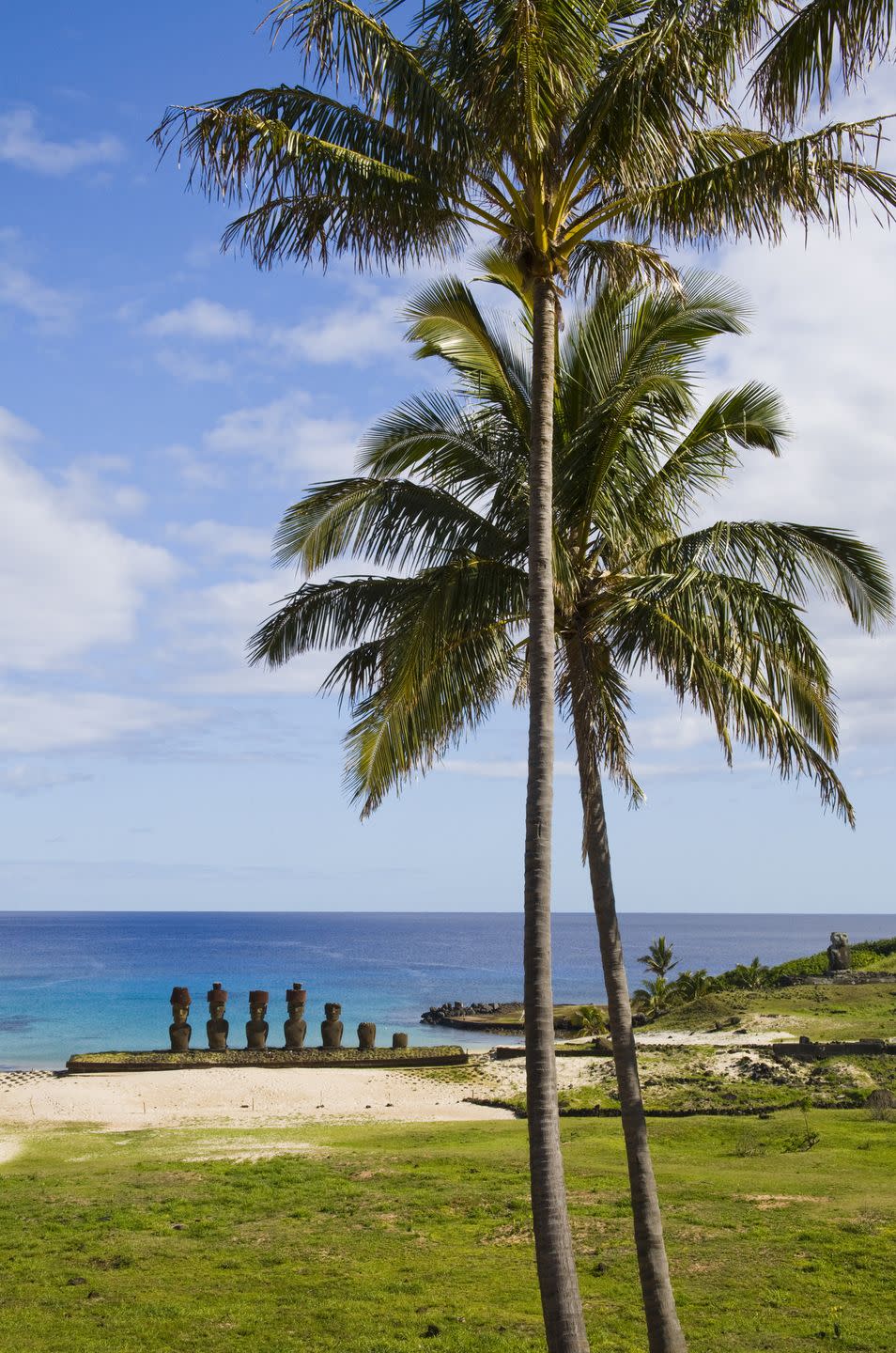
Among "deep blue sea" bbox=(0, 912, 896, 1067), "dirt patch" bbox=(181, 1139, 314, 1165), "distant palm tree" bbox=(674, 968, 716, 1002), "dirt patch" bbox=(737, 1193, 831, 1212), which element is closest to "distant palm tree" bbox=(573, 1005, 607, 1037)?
"distant palm tree" bbox=(674, 968, 716, 1002)

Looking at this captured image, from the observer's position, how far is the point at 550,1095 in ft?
23.5

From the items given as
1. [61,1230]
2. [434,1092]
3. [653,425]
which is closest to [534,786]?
[653,425]

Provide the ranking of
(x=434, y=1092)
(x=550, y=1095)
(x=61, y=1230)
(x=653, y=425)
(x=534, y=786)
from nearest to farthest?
(x=550, y=1095), (x=534, y=786), (x=653, y=425), (x=61, y=1230), (x=434, y=1092)

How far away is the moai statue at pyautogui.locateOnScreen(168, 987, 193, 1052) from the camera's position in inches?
1091

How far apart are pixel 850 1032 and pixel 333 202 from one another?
23101mm

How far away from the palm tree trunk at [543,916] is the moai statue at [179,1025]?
21.7 m

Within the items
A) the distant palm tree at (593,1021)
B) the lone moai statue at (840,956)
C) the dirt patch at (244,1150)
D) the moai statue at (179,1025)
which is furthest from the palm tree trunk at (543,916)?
the lone moai statue at (840,956)

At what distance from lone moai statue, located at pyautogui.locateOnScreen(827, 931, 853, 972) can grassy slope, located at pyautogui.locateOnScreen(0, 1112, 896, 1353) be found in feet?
82.8

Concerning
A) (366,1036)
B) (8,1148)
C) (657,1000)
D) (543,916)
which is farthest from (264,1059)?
(543,916)

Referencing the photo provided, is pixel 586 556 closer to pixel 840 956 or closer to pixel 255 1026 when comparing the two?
pixel 255 1026

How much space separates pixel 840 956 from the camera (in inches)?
1614

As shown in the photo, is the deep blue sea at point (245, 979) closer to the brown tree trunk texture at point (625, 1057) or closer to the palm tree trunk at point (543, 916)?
the brown tree trunk texture at point (625, 1057)

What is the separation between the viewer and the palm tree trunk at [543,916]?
6.80 meters

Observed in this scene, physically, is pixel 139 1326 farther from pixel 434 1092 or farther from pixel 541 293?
pixel 434 1092
